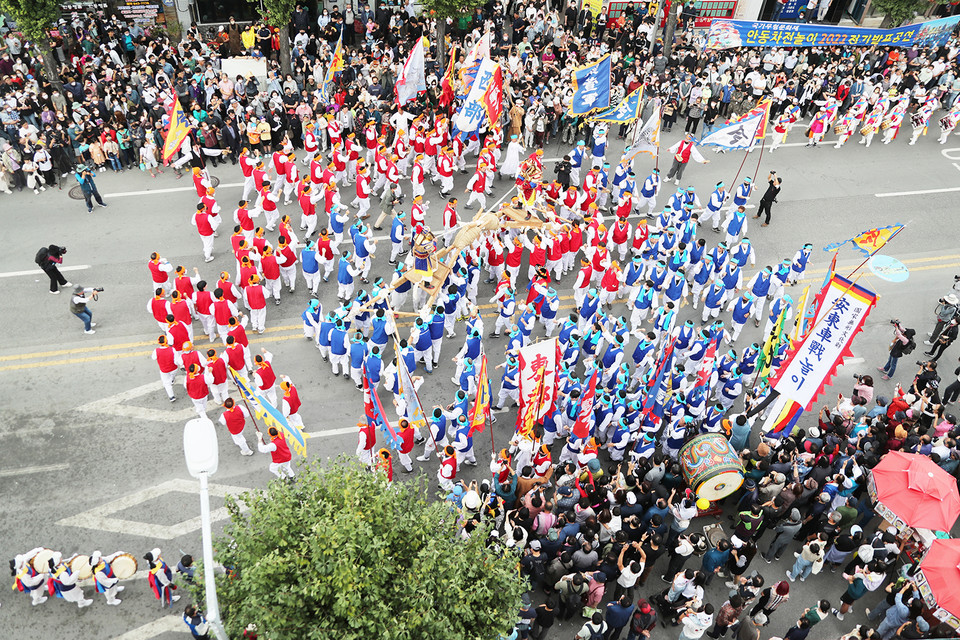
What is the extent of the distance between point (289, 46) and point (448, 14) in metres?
5.50

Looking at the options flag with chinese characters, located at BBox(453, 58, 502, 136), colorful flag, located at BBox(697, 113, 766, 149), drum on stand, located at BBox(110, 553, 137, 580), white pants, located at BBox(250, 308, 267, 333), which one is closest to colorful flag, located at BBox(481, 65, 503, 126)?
flag with chinese characters, located at BBox(453, 58, 502, 136)

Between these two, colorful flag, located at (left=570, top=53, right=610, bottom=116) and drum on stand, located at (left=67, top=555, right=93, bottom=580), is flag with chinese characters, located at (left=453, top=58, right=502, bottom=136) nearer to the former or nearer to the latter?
colorful flag, located at (left=570, top=53, right=610, bottom=116)

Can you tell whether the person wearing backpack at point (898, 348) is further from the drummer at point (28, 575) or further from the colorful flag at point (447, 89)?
the drummer at point (28, 575)

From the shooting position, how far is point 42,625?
33.4 ft

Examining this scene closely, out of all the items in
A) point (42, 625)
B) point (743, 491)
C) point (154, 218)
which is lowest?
point (42, 625)

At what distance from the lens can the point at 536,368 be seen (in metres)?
11.0

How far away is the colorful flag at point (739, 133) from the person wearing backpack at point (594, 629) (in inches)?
472

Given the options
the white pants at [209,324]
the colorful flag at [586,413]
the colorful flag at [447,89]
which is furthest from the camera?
the colorful flag at [447,89]

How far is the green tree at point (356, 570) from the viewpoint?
6945 millimetres

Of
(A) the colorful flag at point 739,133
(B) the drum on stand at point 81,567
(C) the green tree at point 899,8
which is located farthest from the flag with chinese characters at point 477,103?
(C) the green tree at point 899,8

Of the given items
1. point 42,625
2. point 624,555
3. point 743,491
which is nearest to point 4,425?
point 42,625

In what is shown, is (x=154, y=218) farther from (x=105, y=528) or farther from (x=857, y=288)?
(x=857, y=288)

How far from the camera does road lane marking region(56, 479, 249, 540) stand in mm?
11383

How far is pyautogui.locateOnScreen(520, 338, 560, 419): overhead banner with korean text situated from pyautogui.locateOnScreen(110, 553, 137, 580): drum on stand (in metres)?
6.02
